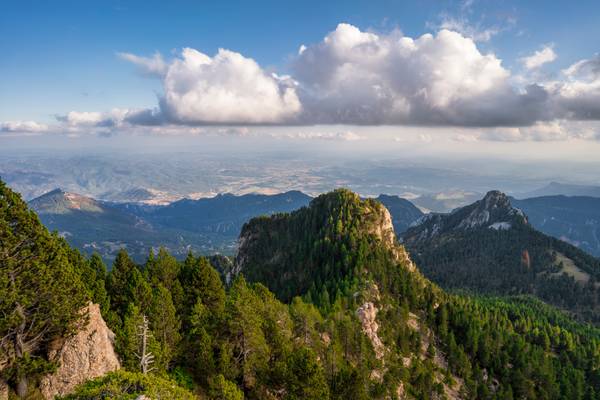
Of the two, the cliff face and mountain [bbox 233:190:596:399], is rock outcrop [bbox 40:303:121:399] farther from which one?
the cliff face

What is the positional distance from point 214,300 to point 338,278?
5817cm

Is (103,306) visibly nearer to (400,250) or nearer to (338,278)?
(338,278)

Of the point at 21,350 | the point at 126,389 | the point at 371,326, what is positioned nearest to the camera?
the point at 126,389

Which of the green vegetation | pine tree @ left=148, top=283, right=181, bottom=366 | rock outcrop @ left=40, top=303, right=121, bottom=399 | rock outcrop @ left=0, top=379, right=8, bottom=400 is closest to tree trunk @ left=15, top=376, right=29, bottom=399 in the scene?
rock outcrop @ left=0, top=379, right=8, bottom=400

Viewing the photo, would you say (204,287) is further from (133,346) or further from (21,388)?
(21,388)

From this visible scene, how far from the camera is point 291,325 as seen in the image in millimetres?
68250

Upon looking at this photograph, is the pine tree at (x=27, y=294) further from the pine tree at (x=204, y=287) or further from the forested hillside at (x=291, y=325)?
the pine tree at (x=204, y=287)

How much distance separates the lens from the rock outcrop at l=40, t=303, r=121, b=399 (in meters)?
38.9

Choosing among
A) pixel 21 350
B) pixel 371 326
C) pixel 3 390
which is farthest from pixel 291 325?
pixel 3 390

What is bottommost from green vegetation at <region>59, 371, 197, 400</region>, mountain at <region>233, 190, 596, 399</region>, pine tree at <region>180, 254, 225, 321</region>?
mountain at <region>233, 190, 596, 399</region>

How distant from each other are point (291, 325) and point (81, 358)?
36.4m

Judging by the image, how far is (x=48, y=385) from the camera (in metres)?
38.8

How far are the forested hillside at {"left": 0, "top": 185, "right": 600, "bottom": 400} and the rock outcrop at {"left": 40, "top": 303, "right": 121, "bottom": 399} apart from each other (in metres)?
1.52

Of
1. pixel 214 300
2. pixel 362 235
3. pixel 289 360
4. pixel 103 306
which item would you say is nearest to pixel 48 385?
pixel 103 306
